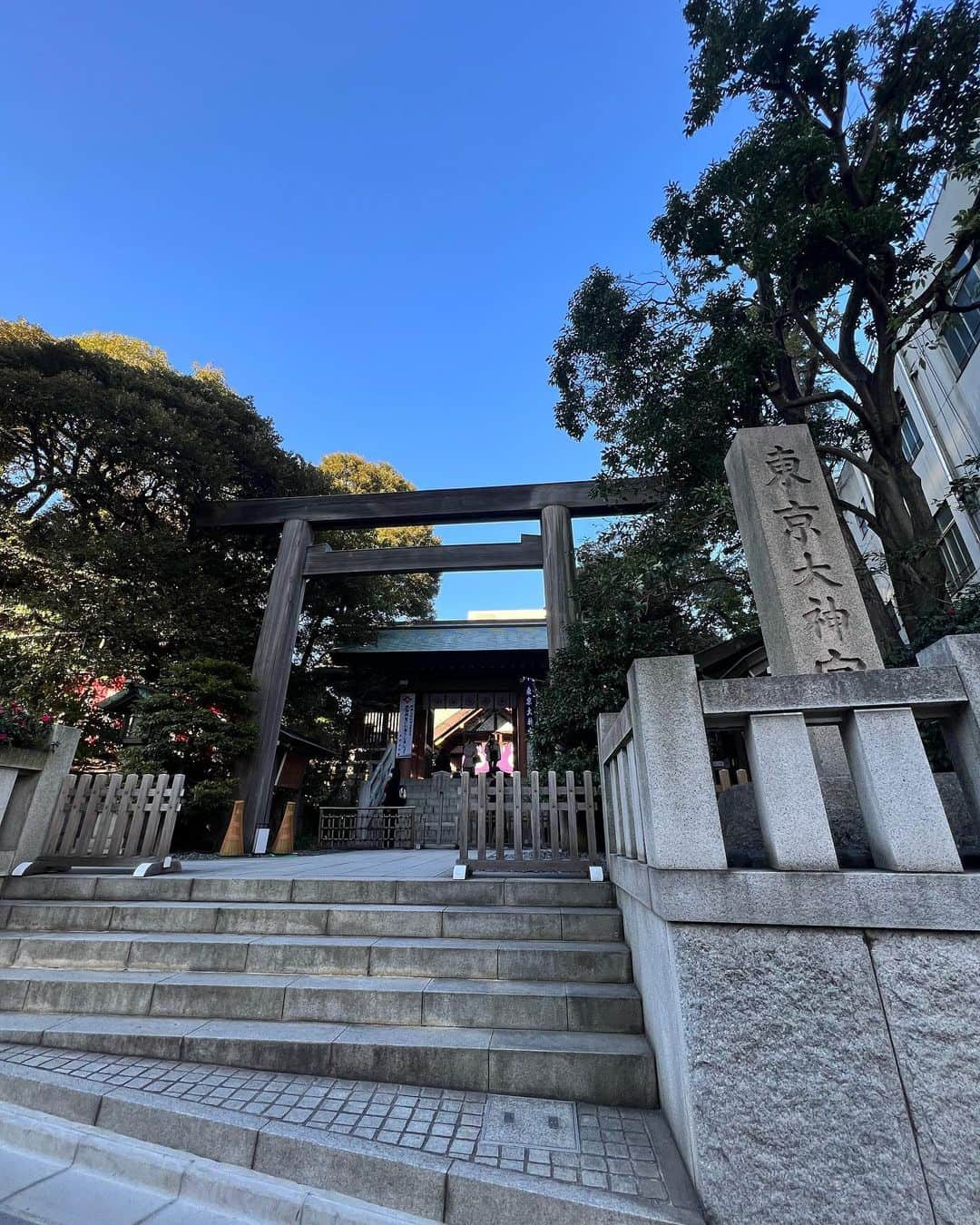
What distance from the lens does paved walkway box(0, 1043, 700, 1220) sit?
6.30 feet

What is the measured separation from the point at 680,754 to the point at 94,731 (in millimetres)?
11805

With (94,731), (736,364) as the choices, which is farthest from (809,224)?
(94,731)

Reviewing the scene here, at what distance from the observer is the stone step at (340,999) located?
2826 mm

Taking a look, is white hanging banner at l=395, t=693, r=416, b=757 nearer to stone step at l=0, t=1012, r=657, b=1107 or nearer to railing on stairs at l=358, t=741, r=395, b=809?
railing on stairs at l=358, t=741, r=395, b=809

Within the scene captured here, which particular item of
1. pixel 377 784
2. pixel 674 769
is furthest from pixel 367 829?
pixel 674 769

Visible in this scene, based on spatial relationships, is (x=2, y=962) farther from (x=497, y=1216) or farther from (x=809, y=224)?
(x=809, y=224)

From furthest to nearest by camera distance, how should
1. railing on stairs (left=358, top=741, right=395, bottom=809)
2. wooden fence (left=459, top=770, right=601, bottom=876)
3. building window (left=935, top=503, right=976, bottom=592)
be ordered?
railing on stairs (left=358, top=741, right=395, bottom=809) → building window (left=935, top=503, right=976, bottom=592) → wooden fence (left=459, top=770, right=601, bottom=876)

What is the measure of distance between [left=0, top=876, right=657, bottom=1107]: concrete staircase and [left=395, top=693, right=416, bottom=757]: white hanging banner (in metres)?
10.7

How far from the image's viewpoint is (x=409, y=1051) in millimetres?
2594

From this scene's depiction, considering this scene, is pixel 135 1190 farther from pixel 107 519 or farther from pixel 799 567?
pixel 107 519

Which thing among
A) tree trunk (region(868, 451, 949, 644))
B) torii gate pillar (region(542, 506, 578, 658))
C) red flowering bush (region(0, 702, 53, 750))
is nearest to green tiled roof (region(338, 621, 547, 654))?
torii gate pillar (region(542, 506, 578, 658))

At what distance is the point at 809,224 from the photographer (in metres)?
5.89

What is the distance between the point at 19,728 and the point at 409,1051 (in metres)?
4.38

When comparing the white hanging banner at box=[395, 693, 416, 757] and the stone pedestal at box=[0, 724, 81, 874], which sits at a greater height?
the white hanging banner at box=[395, 693, 416, 757]
